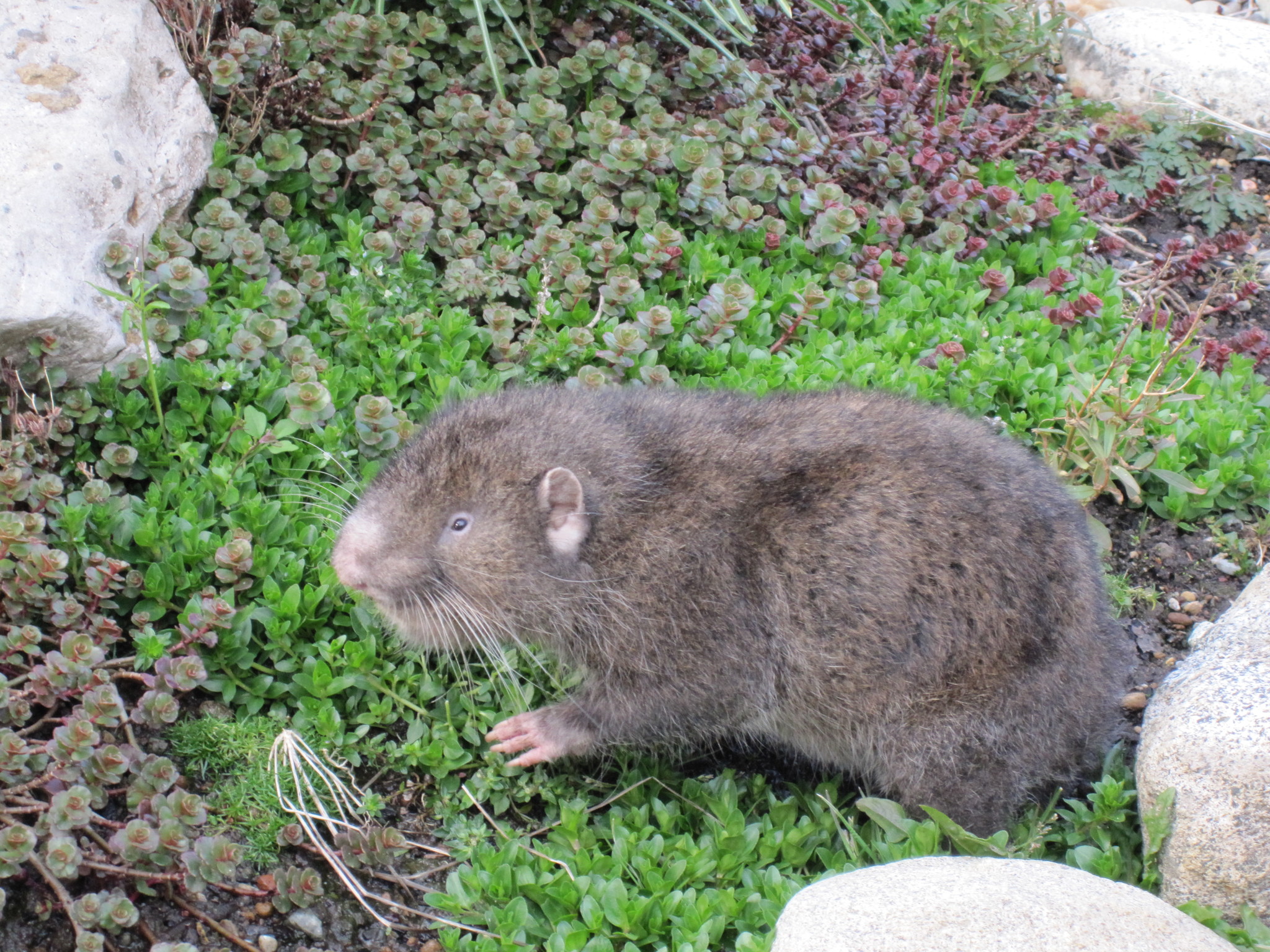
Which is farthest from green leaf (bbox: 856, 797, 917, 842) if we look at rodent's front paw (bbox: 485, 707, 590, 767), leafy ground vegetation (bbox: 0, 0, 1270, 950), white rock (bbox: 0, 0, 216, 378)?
white rock (bbox: 0, 0, 216, 378)

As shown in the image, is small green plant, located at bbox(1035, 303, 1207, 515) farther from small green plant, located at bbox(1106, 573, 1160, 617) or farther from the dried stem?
the dried stem

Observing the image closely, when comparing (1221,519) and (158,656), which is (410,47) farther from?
(1221,519)

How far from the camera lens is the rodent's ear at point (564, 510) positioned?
3.89 meters

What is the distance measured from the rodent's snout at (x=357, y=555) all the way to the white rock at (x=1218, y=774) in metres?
2.60

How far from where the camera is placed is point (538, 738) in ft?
13.8

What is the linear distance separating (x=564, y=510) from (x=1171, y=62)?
6288 millimetres

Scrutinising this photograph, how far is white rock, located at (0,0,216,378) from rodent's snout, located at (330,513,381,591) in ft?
4.49

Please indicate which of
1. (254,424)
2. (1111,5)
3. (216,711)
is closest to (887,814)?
(216,711)

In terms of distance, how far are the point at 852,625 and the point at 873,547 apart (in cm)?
26

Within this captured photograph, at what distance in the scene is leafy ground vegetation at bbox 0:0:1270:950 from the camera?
3.84m

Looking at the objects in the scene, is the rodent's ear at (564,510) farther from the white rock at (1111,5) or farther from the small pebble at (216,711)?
the white rock at (1111,5)

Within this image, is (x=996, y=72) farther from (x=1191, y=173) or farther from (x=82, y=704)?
(x=82, y=704)

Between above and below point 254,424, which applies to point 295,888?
below

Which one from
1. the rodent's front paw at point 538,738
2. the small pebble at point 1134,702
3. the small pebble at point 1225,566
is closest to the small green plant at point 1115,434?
the small pebble at point 1225,566
